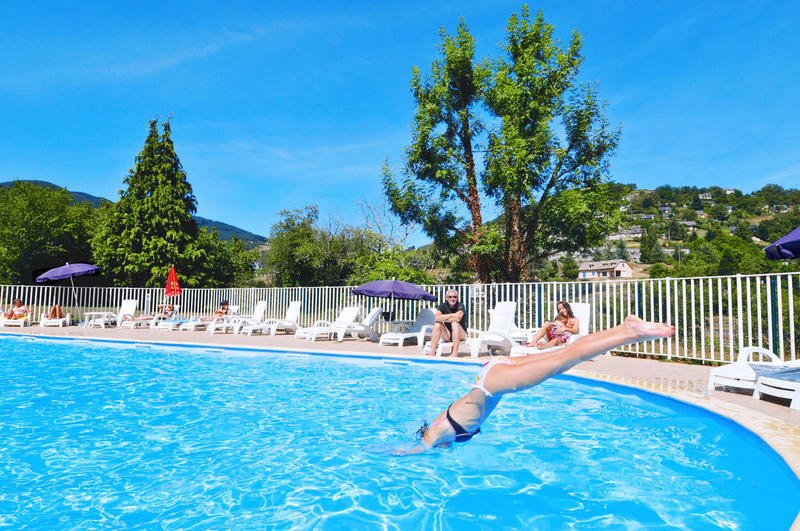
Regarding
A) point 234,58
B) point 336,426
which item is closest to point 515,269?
point 234,58

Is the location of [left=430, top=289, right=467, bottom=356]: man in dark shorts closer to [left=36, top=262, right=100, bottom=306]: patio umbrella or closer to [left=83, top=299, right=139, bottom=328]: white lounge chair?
[left=83, top=299, right=139, bottom=328]: white lounge chair

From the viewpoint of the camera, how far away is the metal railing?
22.2ft

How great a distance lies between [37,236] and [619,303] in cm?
3132

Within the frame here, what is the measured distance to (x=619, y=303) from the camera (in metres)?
9.12

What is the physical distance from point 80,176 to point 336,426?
3216 centimetres

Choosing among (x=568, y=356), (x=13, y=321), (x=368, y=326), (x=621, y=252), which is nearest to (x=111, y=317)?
(x=13, y=321)

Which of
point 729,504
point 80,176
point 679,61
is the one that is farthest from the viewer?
point 80,176

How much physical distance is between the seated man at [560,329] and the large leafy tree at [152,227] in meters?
22.0

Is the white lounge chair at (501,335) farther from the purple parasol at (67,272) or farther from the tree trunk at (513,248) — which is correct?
the purple parasol at (67,272)

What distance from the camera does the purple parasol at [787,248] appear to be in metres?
4.70

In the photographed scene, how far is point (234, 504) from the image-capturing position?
9.85 feet

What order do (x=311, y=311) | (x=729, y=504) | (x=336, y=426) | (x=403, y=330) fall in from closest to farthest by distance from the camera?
(x=729, y=504) → (x=336, y=426) → (x=403, y=330) → (x=311, y=311)

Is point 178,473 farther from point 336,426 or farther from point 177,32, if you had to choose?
point 177,32

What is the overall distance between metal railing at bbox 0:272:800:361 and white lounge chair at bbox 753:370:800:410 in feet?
6.05
